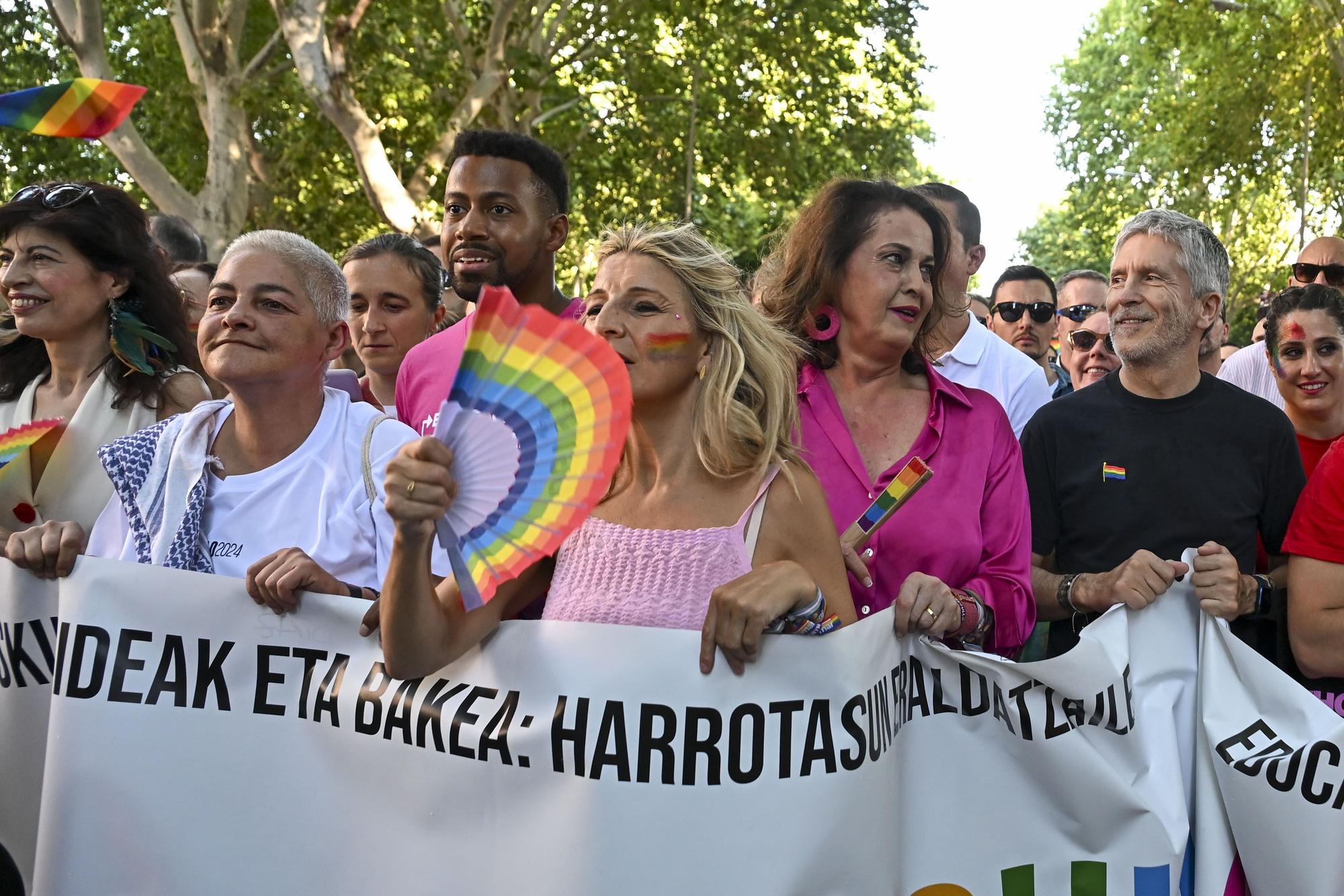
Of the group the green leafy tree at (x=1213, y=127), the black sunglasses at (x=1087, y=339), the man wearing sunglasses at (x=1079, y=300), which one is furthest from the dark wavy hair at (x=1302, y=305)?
the green leafy tree at (x=1213, y=127)

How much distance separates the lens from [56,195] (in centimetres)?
383

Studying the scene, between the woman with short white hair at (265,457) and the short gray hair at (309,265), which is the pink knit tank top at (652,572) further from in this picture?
the short gray hair at (309,265)

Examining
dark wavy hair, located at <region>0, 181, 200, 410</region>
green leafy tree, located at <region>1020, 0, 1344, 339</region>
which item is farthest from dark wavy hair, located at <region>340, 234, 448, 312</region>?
green leafy tree, located at <region>1020, 0, 1344, 339</region>

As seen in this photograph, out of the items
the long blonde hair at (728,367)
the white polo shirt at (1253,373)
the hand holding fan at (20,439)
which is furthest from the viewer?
the white polo shirt at (1253,373)

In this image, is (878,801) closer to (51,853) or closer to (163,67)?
(51,853)

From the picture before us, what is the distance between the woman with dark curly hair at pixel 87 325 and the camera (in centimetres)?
370

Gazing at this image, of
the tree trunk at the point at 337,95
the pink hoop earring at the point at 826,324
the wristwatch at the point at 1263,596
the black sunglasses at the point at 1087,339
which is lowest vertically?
the wristwatch at the point at 1263,596

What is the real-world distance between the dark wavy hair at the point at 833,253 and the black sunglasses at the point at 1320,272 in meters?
3.56

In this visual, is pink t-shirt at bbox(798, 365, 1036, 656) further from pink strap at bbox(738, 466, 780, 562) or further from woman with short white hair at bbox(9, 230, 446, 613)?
woman with short white hair at bbox(9, 230, 446, 613)

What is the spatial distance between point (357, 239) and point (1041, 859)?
19259 millimetres

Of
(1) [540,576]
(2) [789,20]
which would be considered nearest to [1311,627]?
(1) [540,576]

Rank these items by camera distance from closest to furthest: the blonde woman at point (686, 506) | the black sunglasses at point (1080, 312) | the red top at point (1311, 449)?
the blonde woman at point (686, 506)
the red top at point (1311, 449)
the black sunglasses at point (1080, 312)

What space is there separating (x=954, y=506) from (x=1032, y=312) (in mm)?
3818

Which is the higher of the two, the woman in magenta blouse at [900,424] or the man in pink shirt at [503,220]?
the man in pink shirt at [503,220]
